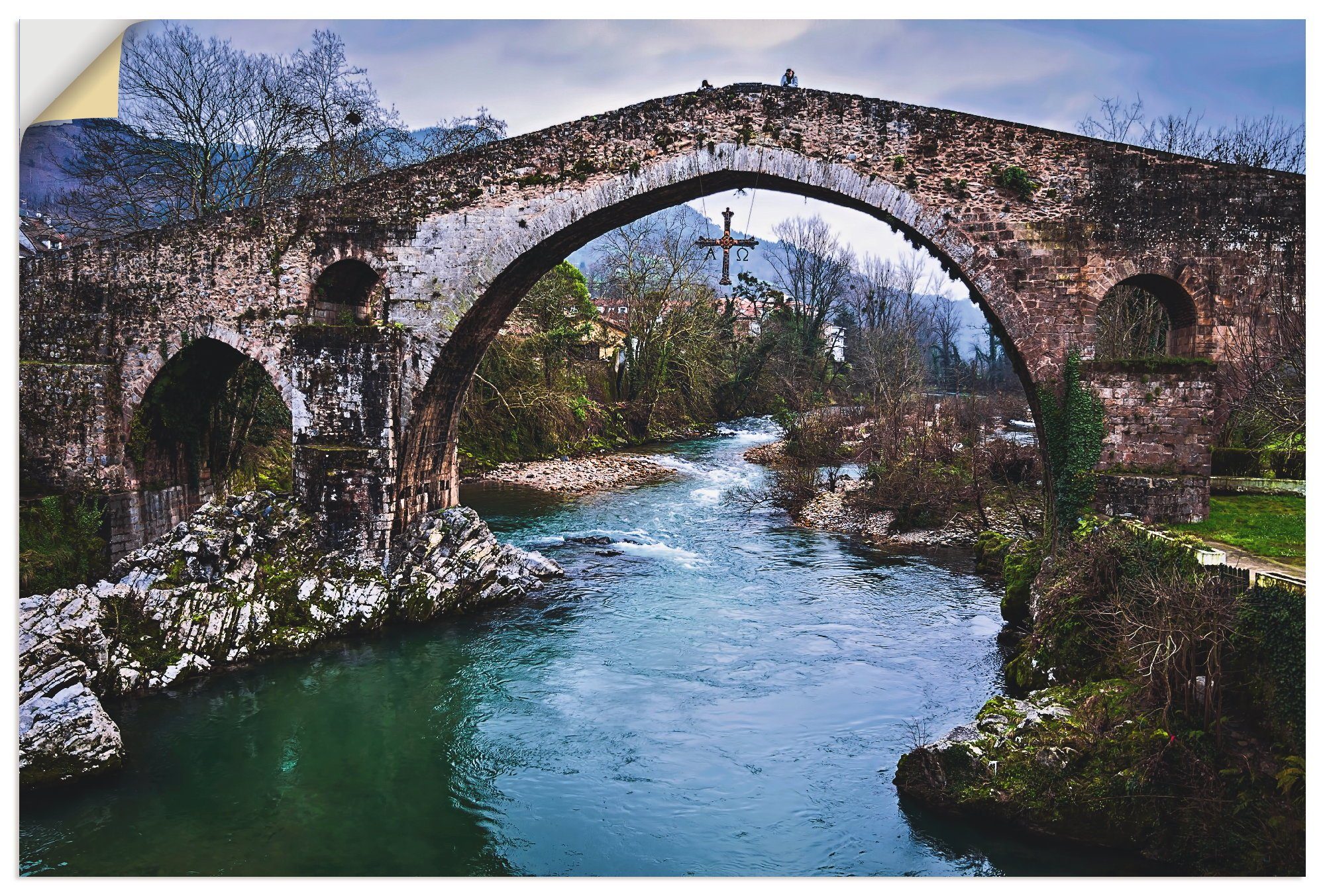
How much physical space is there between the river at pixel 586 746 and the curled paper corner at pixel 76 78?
14.3 feet

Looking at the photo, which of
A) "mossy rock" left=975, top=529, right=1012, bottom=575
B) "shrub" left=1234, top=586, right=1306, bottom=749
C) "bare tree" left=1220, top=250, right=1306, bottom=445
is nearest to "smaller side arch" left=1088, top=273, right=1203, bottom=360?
"bare tree" left=1220, top=250, right=1306, bottom=445

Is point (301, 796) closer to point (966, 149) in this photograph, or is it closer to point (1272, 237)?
point (966, 149)

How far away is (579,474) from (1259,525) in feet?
43.3

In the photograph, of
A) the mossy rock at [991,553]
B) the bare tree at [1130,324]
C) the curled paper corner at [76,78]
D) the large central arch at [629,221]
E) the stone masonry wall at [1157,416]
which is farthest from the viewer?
the bare tree at [1130,324]

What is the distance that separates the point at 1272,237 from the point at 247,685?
410 inches

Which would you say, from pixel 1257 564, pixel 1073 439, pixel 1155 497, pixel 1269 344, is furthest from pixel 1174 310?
pixel 1257 564

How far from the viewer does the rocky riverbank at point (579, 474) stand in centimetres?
1750

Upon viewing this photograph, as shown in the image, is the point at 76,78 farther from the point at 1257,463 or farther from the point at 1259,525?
the point at 1257,463

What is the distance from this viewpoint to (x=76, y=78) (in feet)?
14.2

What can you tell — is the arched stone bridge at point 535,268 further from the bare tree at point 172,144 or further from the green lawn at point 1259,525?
the bare tree at point 172,144

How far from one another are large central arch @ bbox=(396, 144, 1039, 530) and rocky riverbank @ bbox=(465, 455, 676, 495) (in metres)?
6.60

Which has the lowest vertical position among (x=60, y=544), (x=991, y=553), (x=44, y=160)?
(x=991, y=553)

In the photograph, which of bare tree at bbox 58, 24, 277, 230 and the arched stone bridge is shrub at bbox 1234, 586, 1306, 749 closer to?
the arched stone bridge

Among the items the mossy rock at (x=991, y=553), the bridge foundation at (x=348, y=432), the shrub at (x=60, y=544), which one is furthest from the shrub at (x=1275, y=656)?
the shrub at (x=60, y=544)
